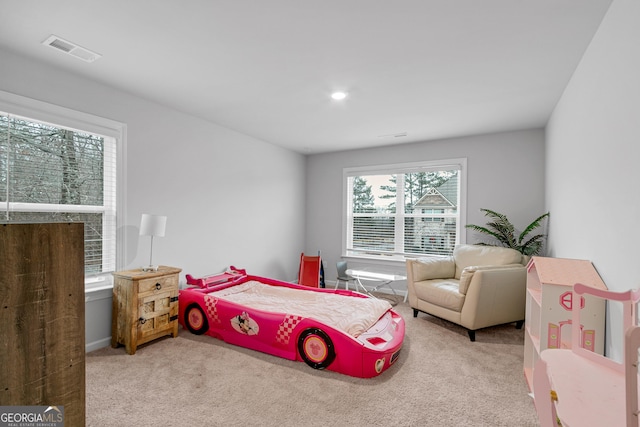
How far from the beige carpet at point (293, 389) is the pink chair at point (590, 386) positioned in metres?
1.07

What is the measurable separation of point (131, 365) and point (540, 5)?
382 centimetres

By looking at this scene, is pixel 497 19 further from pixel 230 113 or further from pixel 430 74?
pixel 230 113

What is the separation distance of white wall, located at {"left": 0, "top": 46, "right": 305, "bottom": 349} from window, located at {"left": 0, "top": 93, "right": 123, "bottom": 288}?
0.14m

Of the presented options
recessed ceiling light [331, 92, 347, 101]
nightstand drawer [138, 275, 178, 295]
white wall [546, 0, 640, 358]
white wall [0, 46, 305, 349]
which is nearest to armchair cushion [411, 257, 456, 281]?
white wall [546, 0, 640, 358]

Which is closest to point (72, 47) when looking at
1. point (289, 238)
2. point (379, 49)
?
point (379, 49)

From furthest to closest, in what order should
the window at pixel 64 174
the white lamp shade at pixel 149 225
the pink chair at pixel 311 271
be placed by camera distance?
the pink chair at pixel 311 271, the white lamp shade at pixel 149 225, the window at pixel 64 174

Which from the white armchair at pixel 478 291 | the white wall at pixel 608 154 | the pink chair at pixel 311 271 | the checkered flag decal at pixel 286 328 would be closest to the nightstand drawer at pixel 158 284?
the checkered flag decal at pixel 286 328

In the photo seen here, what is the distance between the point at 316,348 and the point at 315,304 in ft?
2.65

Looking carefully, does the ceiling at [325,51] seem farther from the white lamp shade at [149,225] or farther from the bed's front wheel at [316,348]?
the bed's front wheel at [316,348]

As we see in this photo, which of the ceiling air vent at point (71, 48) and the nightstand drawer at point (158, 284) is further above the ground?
the ceiling air vent at point (71, 48)

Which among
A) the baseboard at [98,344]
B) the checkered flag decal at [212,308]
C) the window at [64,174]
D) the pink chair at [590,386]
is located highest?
the window at [64,174]

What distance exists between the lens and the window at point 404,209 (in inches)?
190

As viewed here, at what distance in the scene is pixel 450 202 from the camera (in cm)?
485

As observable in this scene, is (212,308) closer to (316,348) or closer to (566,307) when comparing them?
(316,348)
